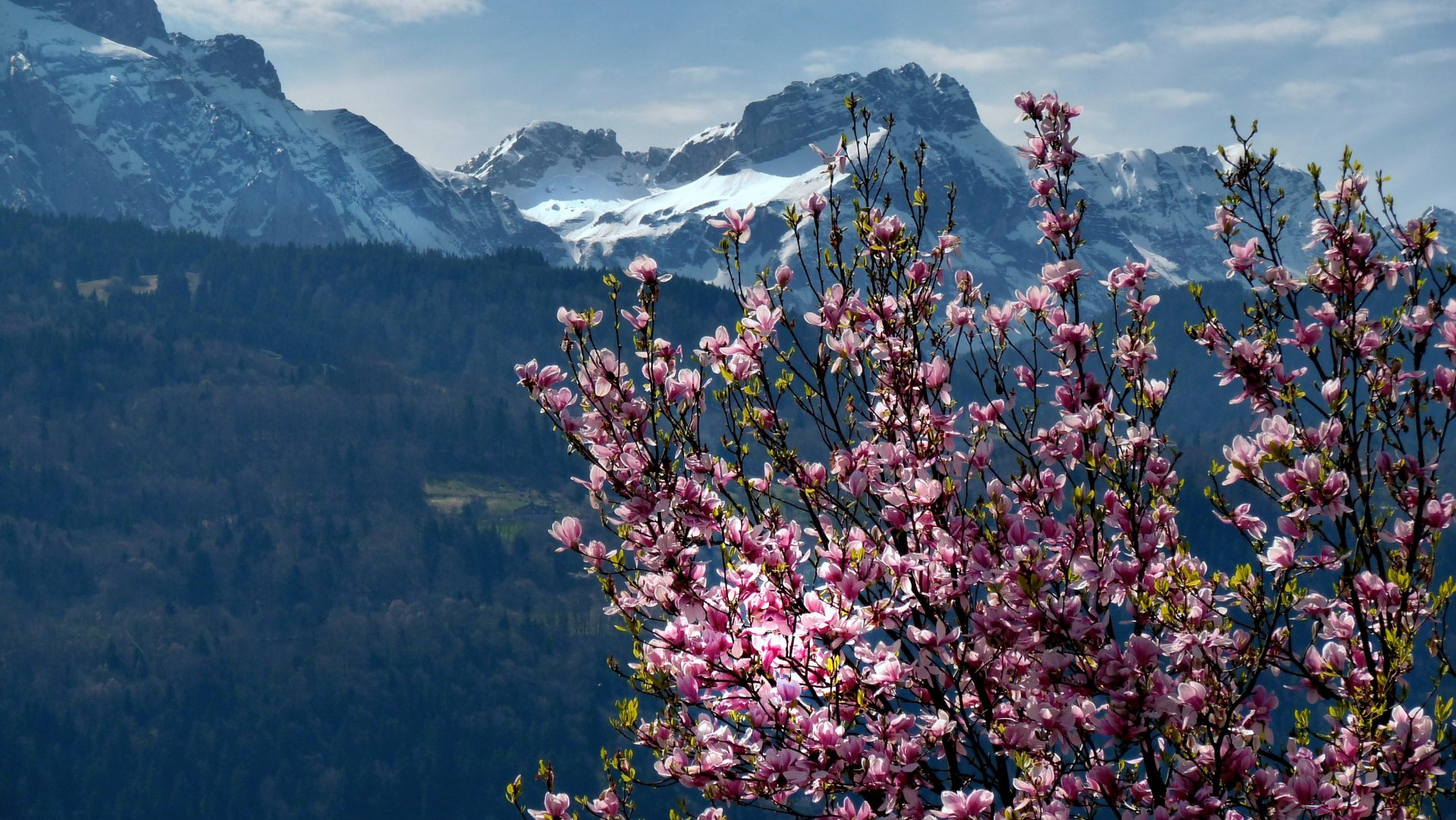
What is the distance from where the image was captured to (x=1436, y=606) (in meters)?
7.27

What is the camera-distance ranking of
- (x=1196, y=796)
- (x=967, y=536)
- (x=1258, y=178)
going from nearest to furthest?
(x=1196, y=796), (x=967, y=536), (x=1258, y=178)

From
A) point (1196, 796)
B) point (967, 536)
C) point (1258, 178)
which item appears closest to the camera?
point (1196, 796)

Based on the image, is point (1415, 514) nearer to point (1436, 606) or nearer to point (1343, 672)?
point (1436, 606)

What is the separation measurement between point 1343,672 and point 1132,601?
63.6 inches

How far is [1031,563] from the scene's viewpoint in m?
7.34

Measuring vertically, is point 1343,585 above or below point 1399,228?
below

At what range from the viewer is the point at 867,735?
7.79 meters

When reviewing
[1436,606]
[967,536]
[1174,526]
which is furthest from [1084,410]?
[1436,606]

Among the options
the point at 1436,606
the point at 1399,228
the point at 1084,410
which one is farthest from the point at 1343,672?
the point at 1399,228

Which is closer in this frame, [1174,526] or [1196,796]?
[1196,796]

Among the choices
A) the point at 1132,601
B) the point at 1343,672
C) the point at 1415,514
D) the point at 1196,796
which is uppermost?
the point at 1415,514

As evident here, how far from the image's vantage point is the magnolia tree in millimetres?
7066

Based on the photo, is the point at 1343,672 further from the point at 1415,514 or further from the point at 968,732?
the point at 968,732

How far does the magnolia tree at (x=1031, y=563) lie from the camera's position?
7066 mm
